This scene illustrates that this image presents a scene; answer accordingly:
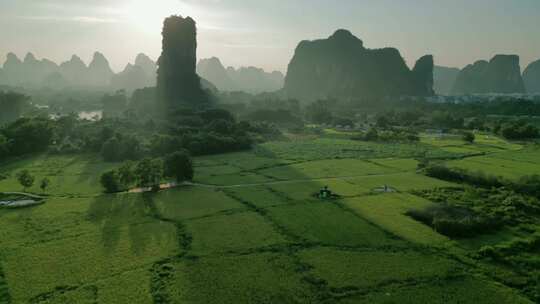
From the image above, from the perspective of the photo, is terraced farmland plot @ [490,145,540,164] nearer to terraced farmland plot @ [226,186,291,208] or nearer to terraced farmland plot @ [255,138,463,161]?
terraced farmland plot @ [255,138,463,161]

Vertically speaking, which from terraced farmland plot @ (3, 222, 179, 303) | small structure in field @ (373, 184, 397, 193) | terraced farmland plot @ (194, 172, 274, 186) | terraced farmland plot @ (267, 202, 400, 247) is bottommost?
terraced farmland plot @ (3, 222, 179, 303)

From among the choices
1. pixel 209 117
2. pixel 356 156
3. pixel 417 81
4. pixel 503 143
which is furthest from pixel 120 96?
pixel 417 81

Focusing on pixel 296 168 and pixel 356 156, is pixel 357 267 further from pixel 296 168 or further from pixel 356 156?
pixel 356 156

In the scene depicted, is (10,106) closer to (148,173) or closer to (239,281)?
(148,173)

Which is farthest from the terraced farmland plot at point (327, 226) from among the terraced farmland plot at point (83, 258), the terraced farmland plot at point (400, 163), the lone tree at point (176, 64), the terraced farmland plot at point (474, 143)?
the lone tree at point (176, 64)

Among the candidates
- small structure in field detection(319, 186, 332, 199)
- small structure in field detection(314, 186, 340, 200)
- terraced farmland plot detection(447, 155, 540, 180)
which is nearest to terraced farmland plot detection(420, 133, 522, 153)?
terraced farmland plot detection(447, 155, 540, 180)

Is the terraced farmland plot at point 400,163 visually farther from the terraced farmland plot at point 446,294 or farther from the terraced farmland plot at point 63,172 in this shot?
the terraced farmland plot at point 63,172
